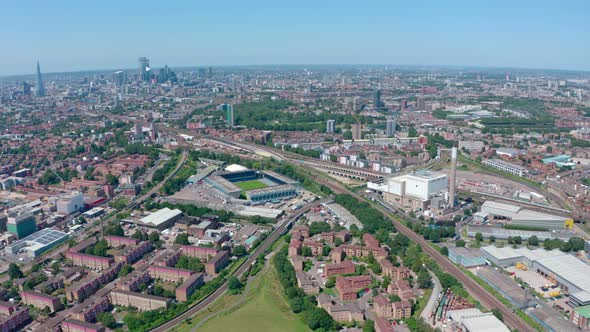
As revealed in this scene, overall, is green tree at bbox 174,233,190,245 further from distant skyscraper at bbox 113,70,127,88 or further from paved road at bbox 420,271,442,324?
distant skyscraper at bbox 113,70,127,88

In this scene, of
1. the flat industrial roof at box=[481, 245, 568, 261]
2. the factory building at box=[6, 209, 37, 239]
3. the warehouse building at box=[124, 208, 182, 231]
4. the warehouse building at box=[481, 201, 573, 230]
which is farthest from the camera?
the warehouse building at box=[124, 208, 182, 231]

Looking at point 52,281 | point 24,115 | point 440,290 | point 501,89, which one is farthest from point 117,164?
point 501,89

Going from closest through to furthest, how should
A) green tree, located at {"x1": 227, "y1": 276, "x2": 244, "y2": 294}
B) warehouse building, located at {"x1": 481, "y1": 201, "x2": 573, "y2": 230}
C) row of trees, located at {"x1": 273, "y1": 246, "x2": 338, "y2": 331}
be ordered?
row of trees, located at {"x1": 273, "y1": 246, "x2": 338, "y2": 331} < green tree, located at {"x1": 227, "y1": 276, "x2": 244, "y2": 294} < warehouse building, located at {"x1": 481, "y1": 201, "x2": 573, "y2": 230}

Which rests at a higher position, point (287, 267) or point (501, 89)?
point (501, 89)

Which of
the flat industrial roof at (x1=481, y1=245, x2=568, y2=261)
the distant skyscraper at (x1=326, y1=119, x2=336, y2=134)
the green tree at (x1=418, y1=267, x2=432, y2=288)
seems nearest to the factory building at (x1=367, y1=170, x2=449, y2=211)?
the flat industrial roof at (x1=481, y1=245, x2=568, y2=261)

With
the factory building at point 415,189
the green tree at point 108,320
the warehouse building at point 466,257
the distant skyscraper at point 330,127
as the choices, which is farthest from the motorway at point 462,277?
the distant skyscraper at point 330,127

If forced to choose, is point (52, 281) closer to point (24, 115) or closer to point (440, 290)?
point (440, 290)
